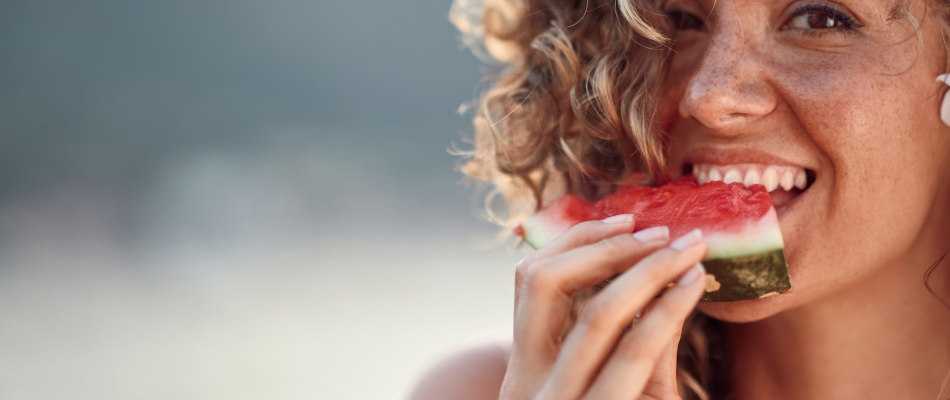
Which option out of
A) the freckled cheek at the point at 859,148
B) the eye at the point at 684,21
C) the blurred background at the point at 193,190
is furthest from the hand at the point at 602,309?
the blurred background at the point at 193,190

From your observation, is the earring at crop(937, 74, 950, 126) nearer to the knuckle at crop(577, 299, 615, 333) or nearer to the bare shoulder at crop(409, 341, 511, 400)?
the knuckle at crop(577, 299, 615, 333)

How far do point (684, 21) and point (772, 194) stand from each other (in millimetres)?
646

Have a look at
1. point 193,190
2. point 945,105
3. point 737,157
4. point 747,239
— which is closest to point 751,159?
point 737,157

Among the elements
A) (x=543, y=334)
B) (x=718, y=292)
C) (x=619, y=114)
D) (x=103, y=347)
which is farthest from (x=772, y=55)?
(x=103, y=347)

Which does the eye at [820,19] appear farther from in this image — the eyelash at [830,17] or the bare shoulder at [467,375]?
the bare shoulder at [467,375]

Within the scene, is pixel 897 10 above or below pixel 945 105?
above

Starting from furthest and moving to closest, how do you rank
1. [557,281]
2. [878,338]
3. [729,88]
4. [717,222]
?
[878,338]
[729,88]
[717,222]
[557,281]

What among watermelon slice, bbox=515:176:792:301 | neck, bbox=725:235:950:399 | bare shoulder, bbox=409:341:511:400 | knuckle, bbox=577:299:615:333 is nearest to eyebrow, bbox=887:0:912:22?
watermelon slice, bbox=515:176:792:301

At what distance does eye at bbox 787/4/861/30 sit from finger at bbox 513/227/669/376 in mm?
876

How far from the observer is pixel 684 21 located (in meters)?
2.27

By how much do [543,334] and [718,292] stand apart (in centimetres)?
47

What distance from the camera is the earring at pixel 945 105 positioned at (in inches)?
75.0

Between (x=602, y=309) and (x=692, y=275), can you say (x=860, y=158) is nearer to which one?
(x=692, y=275)

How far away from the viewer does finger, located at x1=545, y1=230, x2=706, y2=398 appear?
1.47 meters
